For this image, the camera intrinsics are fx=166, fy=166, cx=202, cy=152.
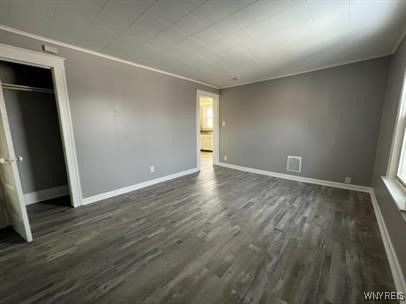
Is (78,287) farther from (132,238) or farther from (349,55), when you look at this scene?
(349,55)

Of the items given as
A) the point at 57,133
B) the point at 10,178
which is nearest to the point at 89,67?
the point at 57,133

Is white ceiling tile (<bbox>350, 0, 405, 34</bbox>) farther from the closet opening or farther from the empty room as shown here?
the closet opening

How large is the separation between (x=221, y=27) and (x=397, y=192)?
8.95 ft

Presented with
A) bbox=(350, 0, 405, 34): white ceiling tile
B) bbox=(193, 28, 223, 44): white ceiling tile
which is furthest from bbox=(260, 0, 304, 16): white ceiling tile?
bbox=(193, 28, 223, 44): white ceiling tile

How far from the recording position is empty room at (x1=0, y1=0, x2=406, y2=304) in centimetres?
154

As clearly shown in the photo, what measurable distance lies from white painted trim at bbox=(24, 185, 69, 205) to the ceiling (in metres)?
2.63

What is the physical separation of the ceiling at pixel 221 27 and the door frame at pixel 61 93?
0.94 feet

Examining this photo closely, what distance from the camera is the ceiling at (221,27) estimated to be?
5.52 ft

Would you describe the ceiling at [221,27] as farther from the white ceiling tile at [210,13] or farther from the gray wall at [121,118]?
the gray wall at [121,118]

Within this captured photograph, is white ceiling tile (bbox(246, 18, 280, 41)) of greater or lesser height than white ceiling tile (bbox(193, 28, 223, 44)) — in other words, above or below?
below

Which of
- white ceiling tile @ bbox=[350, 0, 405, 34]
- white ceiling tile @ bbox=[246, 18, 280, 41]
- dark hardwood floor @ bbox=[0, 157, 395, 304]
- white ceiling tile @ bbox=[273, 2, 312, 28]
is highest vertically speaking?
white ceiling tile @ bbox=[246, 18, 280, 41]

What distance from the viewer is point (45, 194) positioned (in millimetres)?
3156

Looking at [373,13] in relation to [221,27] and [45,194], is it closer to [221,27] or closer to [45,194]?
[221,27]

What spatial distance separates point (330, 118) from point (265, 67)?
174 cm
